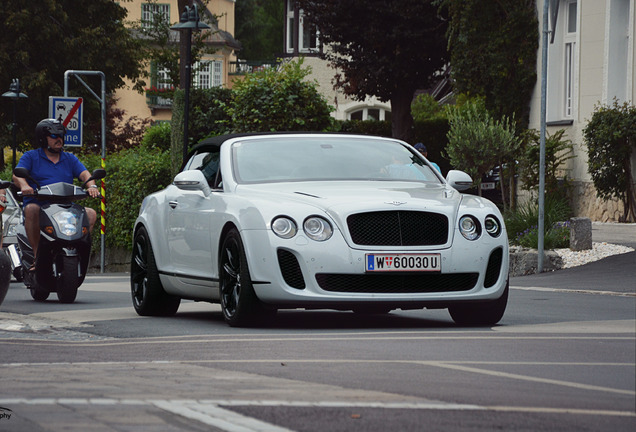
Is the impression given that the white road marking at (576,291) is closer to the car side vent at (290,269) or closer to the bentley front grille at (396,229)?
the bentley front grille at (396,229)

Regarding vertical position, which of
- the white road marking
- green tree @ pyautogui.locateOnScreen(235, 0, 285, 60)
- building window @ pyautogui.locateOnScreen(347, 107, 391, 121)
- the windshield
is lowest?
the white road marking

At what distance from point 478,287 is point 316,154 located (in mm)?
1922

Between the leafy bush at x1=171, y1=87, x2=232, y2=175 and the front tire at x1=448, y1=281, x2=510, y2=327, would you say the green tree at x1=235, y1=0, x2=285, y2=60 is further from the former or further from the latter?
the front tire at x1=448, y1=281, x2=510, y2=327

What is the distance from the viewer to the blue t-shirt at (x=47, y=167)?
1433 cm

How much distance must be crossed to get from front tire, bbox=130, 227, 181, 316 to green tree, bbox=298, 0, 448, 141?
86.0 feet

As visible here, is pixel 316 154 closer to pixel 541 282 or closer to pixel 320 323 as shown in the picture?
pixel 320 323

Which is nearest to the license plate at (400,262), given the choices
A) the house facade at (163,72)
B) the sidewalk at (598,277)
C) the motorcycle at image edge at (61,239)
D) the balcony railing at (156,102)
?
the motorcycle at image edge at (61,239)

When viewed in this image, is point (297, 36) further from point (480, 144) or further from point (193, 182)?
point (193, 182)

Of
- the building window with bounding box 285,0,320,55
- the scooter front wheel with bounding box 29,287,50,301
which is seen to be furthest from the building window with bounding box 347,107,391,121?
the scooter front wheel with bounding box 29,287,50,301

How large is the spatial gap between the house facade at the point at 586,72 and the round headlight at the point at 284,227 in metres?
14.8

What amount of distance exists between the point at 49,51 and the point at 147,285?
40106mm

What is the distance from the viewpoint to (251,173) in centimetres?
1127

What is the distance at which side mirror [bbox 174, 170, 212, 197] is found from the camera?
11398mm

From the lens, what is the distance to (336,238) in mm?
9984
